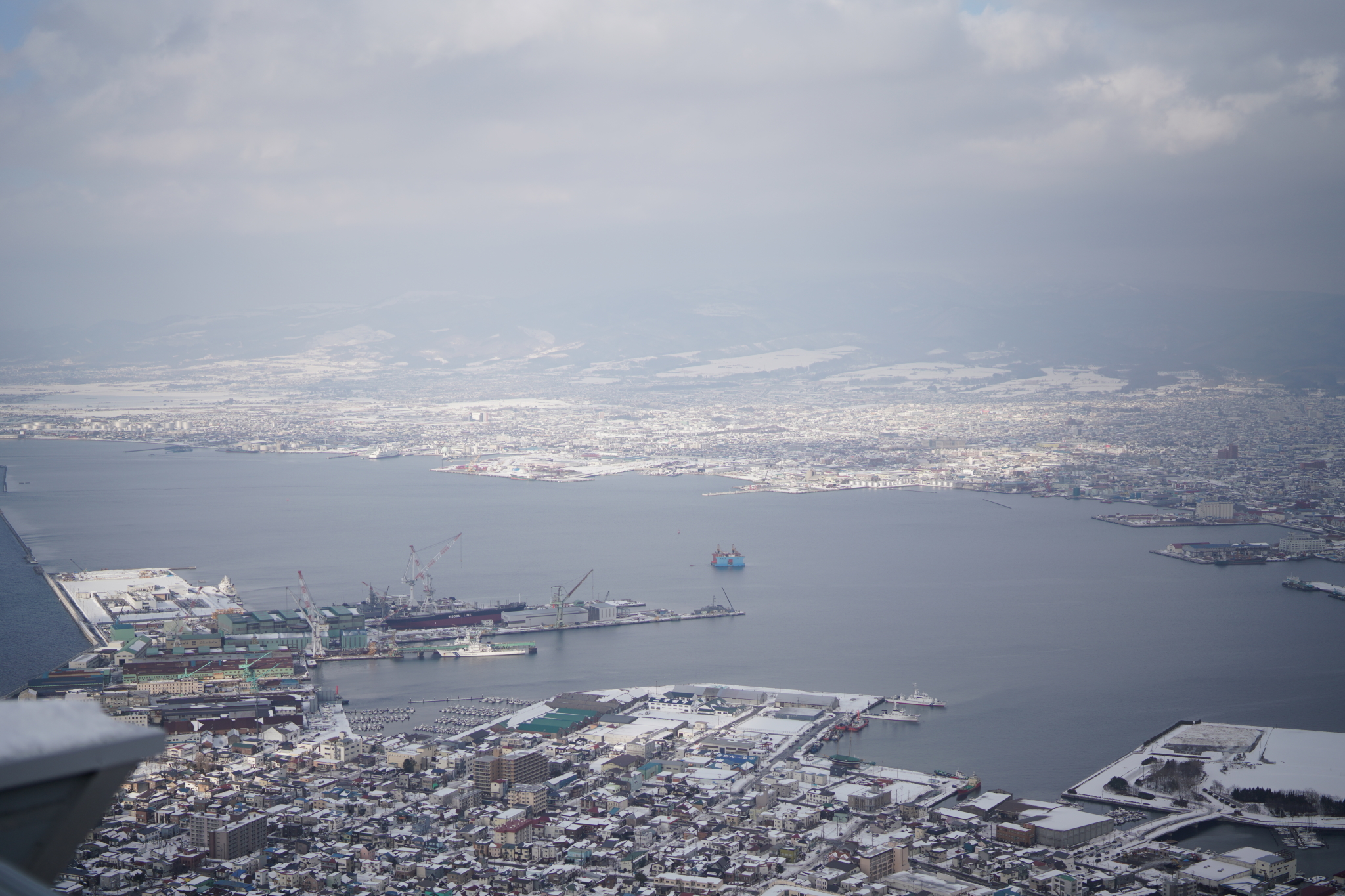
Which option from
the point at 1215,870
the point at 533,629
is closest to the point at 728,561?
the point at 533,629

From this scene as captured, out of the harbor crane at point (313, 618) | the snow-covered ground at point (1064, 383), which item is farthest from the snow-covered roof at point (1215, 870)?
the snow-covered ground at point (1064, 383)

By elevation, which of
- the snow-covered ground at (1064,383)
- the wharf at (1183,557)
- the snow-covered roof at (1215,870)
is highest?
the snow-covered ground at (1064,383)

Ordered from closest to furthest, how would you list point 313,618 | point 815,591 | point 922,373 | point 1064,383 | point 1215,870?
point 1215,870, point 313,618, point 815,591, point 1064,383, point 922,373

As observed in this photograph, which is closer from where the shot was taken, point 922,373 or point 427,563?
point 427,563

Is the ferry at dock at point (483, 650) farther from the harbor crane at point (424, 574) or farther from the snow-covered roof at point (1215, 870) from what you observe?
the snow-covered roof at point (1215, 870)

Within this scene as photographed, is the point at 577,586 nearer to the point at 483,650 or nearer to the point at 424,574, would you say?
the point at 424,574

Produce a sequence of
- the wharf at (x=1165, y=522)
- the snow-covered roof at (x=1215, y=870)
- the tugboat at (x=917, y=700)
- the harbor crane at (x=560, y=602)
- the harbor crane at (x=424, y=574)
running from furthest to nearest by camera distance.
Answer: the wharf at (x=1165, y=522), the harbor crane at (x=424, y=574), the harbor crane at (x=560, y=602), the tugboat at (x=917, y=700), the snow-covered roof at (x=1215, y=870)

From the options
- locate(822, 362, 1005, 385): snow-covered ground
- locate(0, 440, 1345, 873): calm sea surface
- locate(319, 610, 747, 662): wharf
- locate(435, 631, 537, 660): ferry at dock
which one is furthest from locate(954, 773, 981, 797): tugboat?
locate(822, 362, 1005, 385): snow-covered ground
